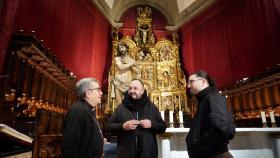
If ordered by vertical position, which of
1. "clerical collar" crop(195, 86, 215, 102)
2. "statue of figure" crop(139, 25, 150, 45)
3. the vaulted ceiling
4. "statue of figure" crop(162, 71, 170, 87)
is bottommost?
"clerical collar" crop(195, 86, 215, 102)

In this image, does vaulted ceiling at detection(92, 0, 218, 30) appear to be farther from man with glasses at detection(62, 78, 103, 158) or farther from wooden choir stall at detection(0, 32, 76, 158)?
man with glasses at detection(62, 78, 103, 158)

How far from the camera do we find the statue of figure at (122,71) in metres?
6.47

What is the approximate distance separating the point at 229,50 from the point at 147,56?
265 cm

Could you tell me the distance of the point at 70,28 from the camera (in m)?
5.54

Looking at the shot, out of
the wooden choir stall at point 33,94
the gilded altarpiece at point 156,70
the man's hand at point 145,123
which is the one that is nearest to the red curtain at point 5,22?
the wooden choir stall at point 33,94

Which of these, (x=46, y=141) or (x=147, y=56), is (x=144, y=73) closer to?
(x=147, y=56)

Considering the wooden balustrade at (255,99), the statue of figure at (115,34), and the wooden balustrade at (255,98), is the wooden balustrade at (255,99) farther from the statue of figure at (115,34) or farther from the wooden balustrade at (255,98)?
the statue of figure at (115,34)

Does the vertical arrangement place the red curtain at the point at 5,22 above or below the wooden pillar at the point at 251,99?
above

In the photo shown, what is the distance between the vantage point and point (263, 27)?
5062 millimetres

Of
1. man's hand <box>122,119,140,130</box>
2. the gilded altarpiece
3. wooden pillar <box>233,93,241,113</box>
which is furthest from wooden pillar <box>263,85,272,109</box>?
man's hand <box>122,119,140,130</box>

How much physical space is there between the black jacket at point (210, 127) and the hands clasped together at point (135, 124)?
0.41m

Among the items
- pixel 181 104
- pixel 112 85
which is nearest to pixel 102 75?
pixel 112 85

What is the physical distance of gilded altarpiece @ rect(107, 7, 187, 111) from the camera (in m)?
6.64

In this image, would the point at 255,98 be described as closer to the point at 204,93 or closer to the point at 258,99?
the point at 258,99
